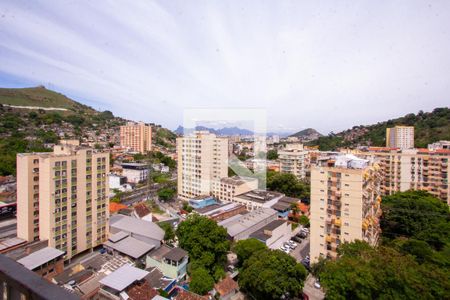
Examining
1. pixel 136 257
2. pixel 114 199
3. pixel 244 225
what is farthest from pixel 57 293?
pixel 114 199

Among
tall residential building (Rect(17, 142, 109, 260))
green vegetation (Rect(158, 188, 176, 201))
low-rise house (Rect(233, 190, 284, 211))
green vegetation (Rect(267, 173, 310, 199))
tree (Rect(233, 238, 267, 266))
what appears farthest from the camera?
green vegetation (Rect(267, 173, 310, 199))

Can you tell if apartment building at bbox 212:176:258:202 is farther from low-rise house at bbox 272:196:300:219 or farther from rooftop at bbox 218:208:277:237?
rooftop at bbox 218:208:277:237

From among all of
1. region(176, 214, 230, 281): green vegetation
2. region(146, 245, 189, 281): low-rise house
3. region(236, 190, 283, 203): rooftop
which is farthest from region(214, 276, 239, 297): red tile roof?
region(236, 190, 283, 203): rooftop

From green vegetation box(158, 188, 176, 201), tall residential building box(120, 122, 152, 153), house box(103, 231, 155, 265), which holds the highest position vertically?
tall residential building box(120, 122, 152, 153)

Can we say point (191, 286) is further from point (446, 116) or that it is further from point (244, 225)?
point (446, 116)

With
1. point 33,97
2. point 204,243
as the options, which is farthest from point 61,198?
point 33,97
